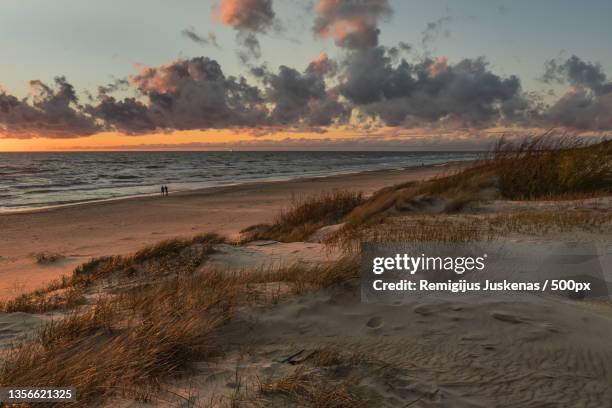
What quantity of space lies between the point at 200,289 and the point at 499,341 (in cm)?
293

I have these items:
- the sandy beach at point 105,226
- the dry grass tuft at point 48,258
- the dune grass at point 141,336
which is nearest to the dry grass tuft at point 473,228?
the dune grass at point 141,336

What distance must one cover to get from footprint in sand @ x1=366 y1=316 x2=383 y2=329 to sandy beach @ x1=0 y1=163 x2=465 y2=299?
604 centimetres

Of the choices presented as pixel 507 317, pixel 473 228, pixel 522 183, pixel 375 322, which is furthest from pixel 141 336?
pixel 522 183

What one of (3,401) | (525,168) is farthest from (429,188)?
(3,401)

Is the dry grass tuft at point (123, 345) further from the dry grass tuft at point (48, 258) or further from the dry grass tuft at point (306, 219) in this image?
the dry grass tuft at point (48, 258)

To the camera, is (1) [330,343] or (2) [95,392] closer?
(2) [95,392]

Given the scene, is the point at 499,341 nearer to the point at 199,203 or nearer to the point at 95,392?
the point at 95,392

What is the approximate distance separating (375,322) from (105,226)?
42.9 feet

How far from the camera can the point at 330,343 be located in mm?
3273

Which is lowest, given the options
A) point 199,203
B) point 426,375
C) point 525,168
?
point 199,203

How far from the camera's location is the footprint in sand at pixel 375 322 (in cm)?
360

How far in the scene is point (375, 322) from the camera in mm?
3666

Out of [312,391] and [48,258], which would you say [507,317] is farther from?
[48,258]

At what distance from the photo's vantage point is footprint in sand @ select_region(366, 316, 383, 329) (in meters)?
3.60
